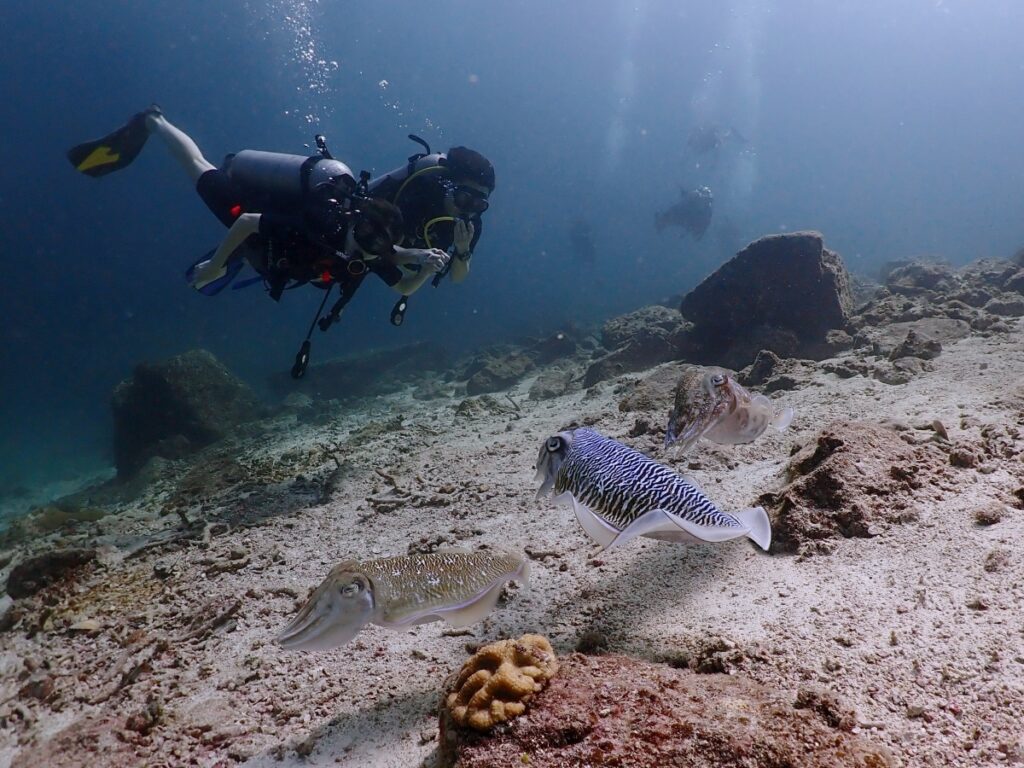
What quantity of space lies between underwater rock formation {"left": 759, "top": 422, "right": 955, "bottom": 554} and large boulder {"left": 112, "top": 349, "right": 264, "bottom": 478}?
14.5m

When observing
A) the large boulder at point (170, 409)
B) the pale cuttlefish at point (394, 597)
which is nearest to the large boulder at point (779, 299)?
the pale cuttlefish at point (394, 597)

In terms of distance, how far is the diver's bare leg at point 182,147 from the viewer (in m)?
7.60

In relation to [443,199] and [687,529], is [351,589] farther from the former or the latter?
[443,199]

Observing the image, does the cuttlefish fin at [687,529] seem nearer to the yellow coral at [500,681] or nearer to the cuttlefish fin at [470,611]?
the yellow coral at [500,681]

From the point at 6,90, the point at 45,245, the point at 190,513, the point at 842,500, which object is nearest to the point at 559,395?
the point at 190,513

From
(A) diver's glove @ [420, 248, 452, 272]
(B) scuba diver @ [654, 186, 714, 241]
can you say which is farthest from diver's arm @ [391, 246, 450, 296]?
(B) scuba diver @ [654, 186, 714, 241]

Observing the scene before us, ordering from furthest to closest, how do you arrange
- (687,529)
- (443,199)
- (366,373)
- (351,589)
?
(366,373) < (443,199) < (351,589) < (687,529)

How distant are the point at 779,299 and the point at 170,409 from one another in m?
16.1

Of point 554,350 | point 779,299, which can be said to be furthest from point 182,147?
point 554,350

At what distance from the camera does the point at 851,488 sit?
2.88m

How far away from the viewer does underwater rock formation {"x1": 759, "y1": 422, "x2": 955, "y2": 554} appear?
276 cm

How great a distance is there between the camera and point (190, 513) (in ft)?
19.8

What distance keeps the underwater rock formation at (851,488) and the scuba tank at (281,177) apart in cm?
613

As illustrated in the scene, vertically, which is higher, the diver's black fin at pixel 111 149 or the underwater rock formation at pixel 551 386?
the diver's black fin at pixel 111 149
